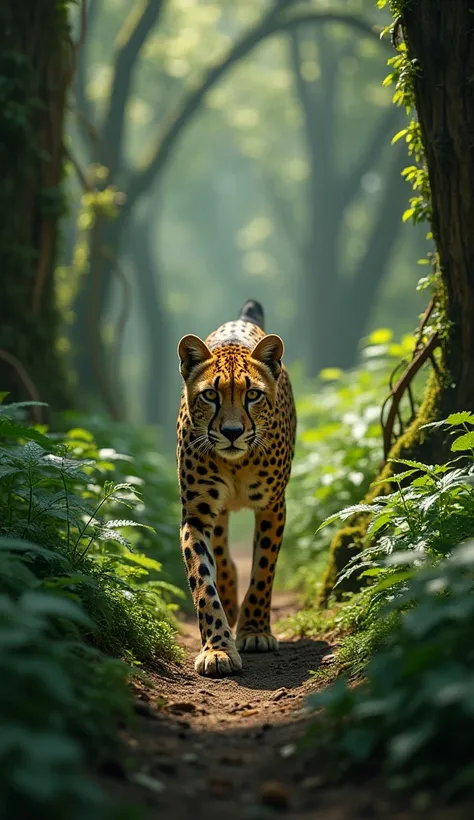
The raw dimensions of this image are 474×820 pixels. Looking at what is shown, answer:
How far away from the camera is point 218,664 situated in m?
6.07

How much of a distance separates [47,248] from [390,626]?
21.3 feet

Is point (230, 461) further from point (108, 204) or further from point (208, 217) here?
point (208, 217)

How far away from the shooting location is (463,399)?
6828mm

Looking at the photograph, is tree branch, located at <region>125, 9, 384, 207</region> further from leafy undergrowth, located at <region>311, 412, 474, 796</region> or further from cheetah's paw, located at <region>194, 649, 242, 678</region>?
leafy undergrowth, located at <region>311, 412, 474, 796</region>

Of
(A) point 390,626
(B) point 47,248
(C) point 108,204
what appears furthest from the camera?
(C) point 108,204

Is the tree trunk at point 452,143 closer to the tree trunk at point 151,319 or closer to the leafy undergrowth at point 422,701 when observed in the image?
the leafy undergrowth at point 422,701

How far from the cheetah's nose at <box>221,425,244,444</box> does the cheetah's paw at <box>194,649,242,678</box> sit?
4.11ft

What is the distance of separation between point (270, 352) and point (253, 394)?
0.45 m

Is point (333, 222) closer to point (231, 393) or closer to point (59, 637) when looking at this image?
point (231, 393)

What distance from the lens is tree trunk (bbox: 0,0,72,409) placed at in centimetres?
991

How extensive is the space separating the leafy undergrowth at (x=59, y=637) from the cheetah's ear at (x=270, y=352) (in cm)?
123

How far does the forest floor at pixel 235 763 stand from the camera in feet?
11.2

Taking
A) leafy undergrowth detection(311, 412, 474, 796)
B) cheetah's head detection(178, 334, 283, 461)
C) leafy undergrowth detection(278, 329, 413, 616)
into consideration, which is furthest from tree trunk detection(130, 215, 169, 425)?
leafy undergrowth detection(311, 412, 474, 796)

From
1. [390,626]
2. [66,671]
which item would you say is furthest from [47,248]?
[66,671]
